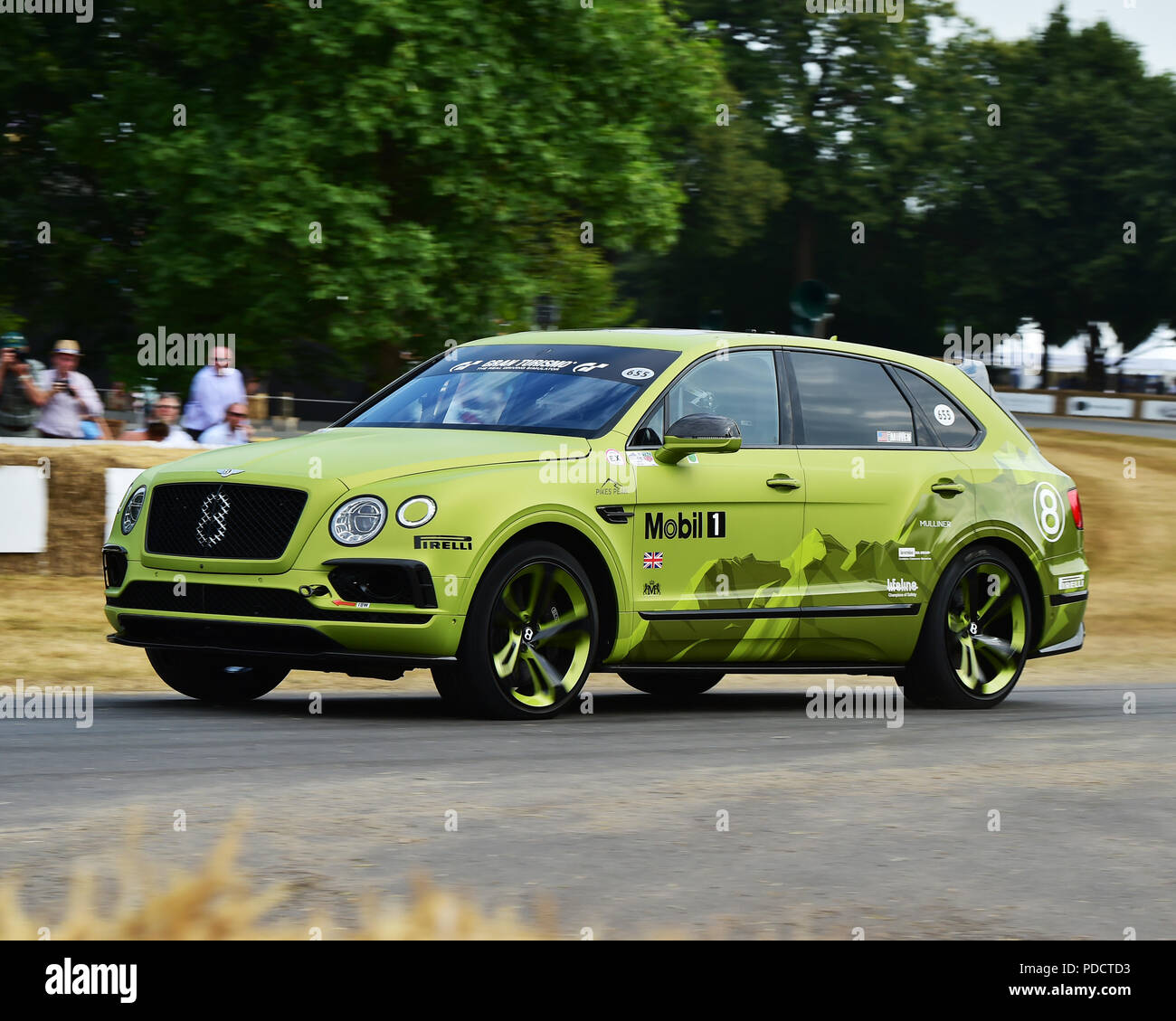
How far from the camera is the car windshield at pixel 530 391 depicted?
9.37m

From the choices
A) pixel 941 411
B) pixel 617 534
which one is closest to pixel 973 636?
pixel 941 411

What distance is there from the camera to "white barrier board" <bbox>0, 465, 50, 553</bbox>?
47.6 ft

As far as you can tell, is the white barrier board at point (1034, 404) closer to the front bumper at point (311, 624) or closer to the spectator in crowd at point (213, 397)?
the spectator in crowd at point (213, 397)

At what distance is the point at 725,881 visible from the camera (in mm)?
5441

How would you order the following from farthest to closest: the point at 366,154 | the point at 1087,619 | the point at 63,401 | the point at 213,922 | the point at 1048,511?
the point at 366,154 → the point at 1087,619 → the point at 63,401 → the point at 1048,511 → the point at 213,922

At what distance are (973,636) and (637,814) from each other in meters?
4.61

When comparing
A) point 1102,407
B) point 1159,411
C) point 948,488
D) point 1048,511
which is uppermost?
point 1102,407

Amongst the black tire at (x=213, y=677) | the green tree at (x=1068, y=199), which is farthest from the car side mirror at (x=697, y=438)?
the green tree at (x=1068, y=199)

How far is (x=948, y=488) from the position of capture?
10.5 meters

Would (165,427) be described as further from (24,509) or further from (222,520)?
(222,520)

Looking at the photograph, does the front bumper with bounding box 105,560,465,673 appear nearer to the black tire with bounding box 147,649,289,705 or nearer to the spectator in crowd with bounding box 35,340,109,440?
the black tire with bounding box 147,649,289,705

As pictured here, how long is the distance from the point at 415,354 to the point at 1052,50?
143 feet

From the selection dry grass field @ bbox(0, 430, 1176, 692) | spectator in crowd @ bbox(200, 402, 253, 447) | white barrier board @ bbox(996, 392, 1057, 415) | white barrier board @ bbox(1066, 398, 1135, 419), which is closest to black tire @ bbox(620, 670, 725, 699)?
dry grass field @ bbox(0, 430, 1176, 692)

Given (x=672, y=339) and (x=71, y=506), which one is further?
(x=71, y=506)
